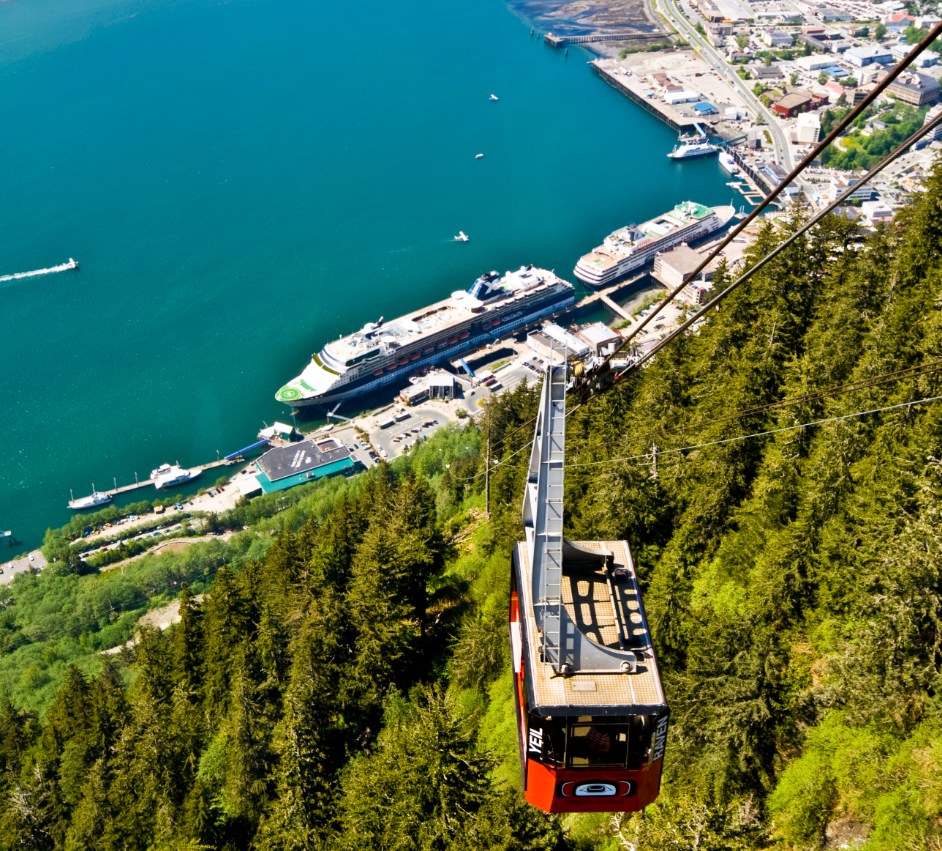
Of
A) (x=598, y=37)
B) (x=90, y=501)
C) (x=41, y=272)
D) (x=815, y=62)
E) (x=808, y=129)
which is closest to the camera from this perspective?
(x=90, y=501)

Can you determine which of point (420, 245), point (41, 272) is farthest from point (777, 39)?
point (41, 272)

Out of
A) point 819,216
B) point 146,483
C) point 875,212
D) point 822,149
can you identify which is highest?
point 822,149

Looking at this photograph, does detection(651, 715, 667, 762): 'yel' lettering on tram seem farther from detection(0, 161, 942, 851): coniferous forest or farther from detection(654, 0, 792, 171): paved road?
detection(654, 0, 792, 171): paved road

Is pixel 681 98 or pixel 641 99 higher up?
pixel 681 98

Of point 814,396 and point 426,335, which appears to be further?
point 426,335

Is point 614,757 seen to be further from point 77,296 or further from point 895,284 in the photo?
point 77,296

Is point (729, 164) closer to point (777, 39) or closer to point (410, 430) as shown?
point (777, 39)

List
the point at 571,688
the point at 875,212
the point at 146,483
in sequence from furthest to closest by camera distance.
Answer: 1. the point at 875,212
2. the point at 146,483
3. the point at 571,688
